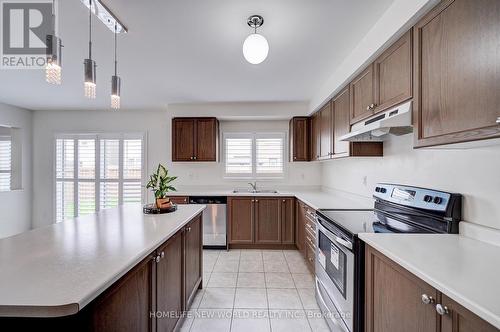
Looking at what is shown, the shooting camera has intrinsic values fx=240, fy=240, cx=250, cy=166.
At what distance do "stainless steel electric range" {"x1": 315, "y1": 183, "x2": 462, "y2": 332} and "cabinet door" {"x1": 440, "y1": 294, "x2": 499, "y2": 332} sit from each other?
0.60 meters

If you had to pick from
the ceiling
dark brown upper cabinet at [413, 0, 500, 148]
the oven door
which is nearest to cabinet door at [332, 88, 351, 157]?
Answer: the ceiling

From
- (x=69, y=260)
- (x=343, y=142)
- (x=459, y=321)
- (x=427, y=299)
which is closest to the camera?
(x=459, y=321)

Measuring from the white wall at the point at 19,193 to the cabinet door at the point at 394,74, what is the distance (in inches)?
227

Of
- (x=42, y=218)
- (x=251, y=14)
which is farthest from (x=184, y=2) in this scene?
(x=42, y=218)

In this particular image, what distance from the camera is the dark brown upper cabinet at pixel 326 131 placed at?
3.02 meters

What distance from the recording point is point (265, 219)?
3783mm

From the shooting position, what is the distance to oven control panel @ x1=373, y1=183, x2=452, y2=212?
4.91 feet

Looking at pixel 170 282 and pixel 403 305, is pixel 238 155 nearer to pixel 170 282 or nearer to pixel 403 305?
pixel 170 282

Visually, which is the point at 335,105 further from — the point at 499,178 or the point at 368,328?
the point at 368,328

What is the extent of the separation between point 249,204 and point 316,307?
181cm

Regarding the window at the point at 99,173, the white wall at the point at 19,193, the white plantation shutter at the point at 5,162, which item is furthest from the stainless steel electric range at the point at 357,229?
the white plantation shutter at the point at 5,162

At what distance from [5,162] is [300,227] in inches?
210

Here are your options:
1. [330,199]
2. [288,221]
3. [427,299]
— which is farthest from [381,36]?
[288,221]

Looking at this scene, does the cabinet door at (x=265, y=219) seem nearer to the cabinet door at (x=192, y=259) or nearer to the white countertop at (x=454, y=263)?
the cabinet door at (x=192, y=259)
